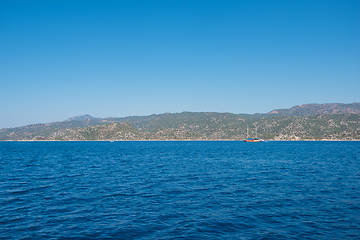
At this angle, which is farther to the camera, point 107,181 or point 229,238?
point 107,181

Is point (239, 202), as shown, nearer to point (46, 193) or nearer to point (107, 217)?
point (107, 217)

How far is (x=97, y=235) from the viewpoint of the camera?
2073cm

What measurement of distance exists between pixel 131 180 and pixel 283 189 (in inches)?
1068

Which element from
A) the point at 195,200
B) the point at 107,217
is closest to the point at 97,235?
the point at 107,217

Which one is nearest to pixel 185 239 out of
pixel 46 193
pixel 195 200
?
pixel 195 200

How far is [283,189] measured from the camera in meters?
39.3

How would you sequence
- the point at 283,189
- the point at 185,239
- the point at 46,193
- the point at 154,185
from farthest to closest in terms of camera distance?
the point at 154,185 < the point at 283,189 < the point at 46,193 < the point at 185,239

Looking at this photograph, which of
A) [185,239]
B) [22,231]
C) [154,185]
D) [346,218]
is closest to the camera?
[185,239]

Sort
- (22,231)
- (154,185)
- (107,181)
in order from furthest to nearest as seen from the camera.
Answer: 1. (107,181)
2. (154,185)
3. (22,231)

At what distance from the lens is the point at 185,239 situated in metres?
19.9

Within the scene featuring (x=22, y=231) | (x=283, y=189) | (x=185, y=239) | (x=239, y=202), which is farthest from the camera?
(x=283, y=189)

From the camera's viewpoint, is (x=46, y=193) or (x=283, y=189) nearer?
(x=46, y=193)

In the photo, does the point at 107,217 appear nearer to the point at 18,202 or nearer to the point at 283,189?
the point at 18,202

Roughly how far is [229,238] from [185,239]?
3.70 meters
